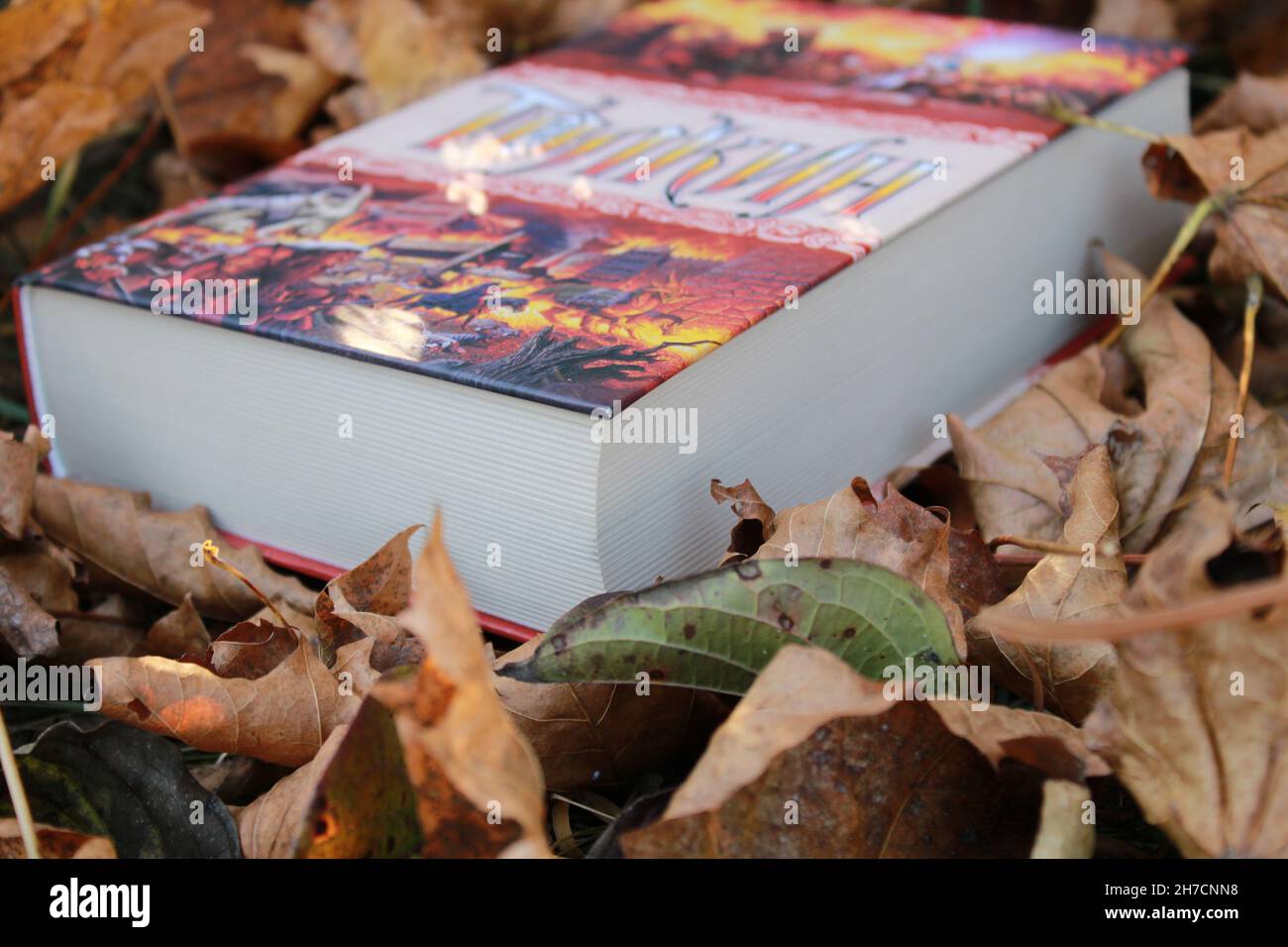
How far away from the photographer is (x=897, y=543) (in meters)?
0.75

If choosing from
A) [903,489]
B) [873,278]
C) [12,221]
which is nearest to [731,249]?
[873,278]

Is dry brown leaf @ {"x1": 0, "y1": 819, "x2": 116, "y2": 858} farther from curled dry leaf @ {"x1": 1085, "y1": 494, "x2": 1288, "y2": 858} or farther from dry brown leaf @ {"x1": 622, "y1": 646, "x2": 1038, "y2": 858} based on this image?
curled dry leaf @ {"x1": 1085, "y1": 494, "x2": 1288, "y2": 858}

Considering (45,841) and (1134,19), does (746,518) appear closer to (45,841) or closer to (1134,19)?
(45,841)

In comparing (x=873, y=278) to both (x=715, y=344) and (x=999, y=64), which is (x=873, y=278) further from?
(x=999, y=64)

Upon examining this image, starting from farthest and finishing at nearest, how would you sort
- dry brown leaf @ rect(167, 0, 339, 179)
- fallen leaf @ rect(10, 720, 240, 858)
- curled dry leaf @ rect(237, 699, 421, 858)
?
dry brown leaf @ rect(167, 0, 339, 179) < fallen leaf @ rect(10, 720, 240, 858) < curled dry leaf @ rect(237, 699, 421, 858)

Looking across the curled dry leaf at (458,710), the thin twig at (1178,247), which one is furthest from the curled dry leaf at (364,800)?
the thin twig at (1178,247)

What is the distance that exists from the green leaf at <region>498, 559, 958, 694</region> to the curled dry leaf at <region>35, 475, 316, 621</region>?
323 millimetres

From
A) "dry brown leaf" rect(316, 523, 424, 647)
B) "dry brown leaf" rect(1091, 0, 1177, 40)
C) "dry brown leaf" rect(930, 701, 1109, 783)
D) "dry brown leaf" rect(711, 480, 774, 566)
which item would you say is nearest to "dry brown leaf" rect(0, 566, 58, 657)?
"dry brown leaf" rect(316, 523, 424, 647)

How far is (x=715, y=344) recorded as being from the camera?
830 millimetres

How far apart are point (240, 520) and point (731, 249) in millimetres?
415

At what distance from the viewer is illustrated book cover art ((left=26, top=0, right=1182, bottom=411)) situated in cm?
88

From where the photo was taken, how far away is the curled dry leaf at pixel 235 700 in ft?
2.37

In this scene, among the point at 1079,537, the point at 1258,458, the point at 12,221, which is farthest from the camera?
the point at 12,221

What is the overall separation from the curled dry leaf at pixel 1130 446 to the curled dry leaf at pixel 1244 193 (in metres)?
0.09
